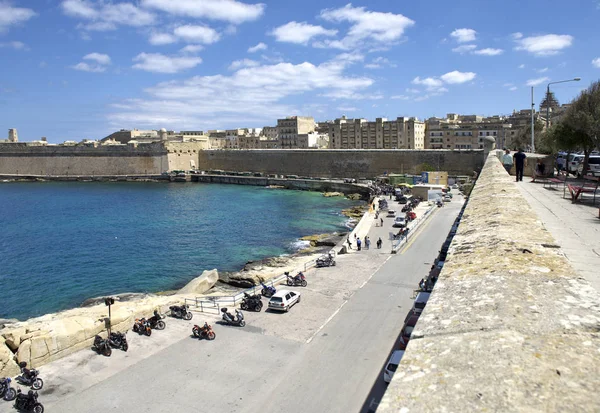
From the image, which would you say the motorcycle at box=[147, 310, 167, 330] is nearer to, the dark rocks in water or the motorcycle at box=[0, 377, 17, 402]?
the motorcycle at box=[0, 377, 17, 402]

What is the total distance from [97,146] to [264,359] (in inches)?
2667

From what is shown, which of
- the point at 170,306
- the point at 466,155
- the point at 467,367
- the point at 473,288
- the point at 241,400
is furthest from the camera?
the point at 466,155

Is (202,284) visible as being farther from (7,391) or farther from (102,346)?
(7,391)

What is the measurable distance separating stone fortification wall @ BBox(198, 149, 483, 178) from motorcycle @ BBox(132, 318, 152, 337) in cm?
4385

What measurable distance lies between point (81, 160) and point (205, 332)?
67.7 metres

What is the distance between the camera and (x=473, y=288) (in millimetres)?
2600

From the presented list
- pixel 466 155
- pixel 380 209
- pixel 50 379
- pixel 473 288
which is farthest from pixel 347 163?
pixel 473 288

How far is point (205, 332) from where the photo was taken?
1035 cm

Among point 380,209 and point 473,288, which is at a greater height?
point 473,288

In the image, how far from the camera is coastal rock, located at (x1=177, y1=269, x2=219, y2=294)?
643 inches

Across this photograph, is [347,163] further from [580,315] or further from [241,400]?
[580,315]

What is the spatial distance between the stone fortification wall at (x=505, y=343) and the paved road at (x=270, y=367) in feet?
17.4

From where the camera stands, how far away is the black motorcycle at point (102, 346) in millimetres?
10062

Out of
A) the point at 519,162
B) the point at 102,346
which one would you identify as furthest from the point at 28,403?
the point at 519,162
